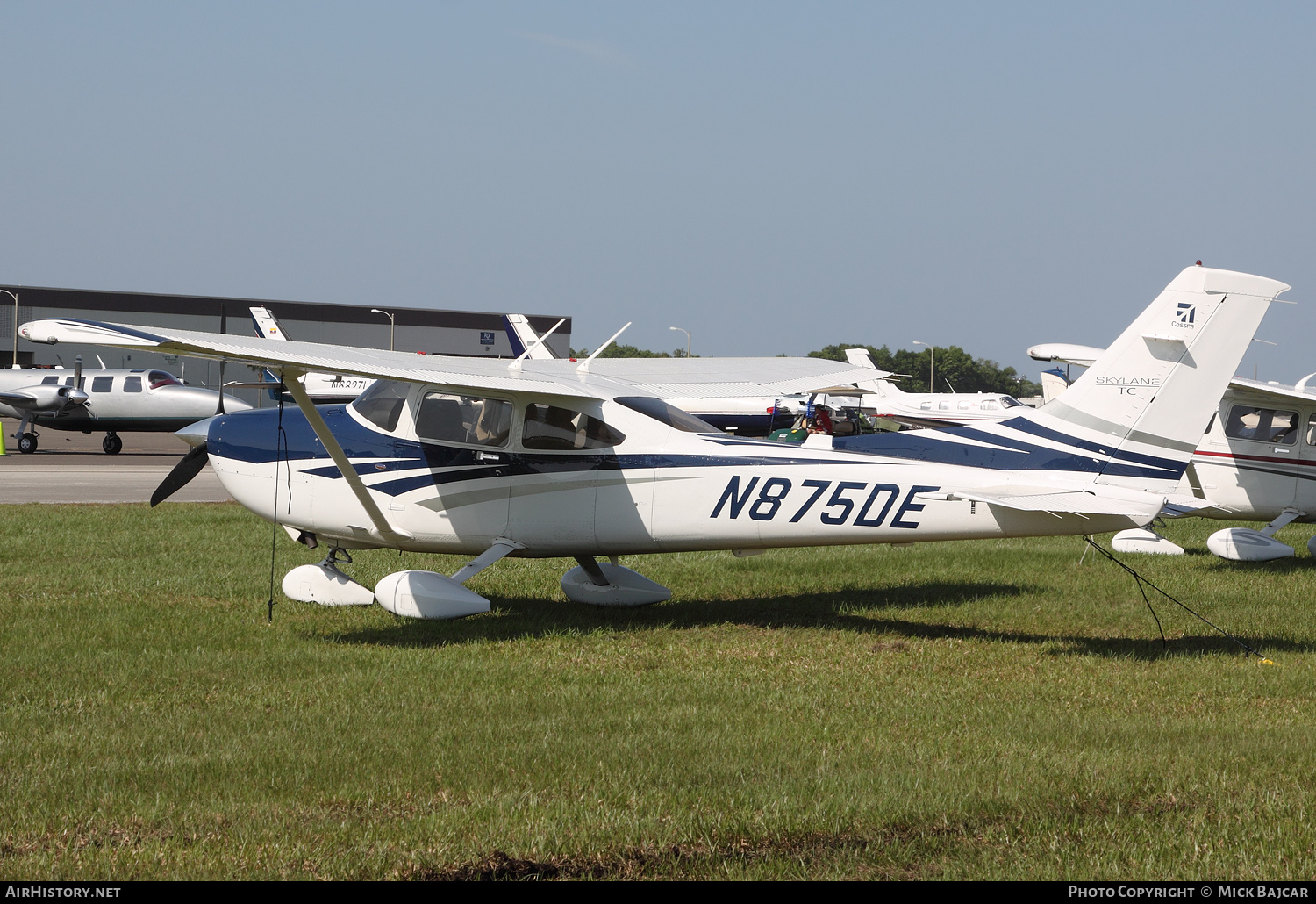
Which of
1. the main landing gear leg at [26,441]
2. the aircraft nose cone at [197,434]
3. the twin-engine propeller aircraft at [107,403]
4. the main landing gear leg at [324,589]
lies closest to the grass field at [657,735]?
the main landing gear leg at [324,589]

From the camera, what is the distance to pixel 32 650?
7.19 meters

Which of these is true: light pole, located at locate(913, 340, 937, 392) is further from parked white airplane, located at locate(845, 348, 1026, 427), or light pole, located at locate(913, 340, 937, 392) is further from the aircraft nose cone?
the aircraft nose cone

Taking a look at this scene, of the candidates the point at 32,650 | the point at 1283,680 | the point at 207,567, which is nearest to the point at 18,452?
the point at 207,567

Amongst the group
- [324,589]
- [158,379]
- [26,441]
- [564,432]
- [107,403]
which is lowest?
[26,441]

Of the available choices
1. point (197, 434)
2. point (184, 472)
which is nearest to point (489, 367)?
point (197, 434)

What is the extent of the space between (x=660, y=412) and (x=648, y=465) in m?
0.48

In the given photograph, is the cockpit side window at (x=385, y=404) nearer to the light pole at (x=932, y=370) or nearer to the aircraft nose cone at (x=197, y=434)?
the aircraft nose cone at (x=197, y=434)

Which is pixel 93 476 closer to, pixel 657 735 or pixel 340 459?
pixel 340 459

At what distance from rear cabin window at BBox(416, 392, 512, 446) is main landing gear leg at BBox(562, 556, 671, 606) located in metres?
1.55

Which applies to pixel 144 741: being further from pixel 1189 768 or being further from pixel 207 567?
pixel 207 567

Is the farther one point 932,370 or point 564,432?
point 932,370

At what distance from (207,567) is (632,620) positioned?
15.2ft

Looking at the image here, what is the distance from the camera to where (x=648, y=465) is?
8.32 meters

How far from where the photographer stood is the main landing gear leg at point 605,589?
9414 mm
